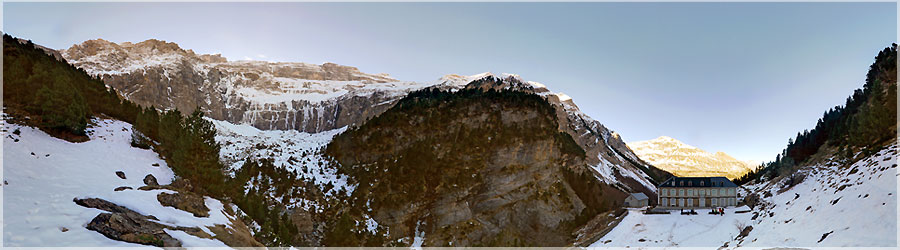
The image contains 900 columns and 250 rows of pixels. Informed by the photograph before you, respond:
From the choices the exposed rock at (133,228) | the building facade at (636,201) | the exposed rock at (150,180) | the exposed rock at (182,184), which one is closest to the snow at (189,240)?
the exposed rock at (133,228)

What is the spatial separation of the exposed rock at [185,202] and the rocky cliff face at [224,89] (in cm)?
10972

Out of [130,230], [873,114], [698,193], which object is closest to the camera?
[130,230]

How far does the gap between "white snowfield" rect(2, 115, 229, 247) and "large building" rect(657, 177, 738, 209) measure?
242ft

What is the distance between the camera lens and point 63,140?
92.7 ft

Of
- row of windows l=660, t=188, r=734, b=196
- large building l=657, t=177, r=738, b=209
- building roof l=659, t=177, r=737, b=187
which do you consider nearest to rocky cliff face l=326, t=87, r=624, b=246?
row of windows l=660, t=188, r=734, b=196

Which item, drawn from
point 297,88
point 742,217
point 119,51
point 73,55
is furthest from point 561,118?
point 73,55

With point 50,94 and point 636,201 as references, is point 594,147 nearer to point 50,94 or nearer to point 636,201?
point 636,201

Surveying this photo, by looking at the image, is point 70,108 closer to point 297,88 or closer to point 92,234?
point 92,234

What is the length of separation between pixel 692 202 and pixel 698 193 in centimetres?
178

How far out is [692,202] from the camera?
8019 cm

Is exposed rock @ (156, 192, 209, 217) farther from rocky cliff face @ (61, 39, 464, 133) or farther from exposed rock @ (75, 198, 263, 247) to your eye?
rocky cliff face @ (61, 39, 464, 133)

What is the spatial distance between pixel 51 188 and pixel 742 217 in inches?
2456

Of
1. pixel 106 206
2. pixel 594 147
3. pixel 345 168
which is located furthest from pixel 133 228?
pixel 594 147

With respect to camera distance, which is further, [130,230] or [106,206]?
[106,206]
